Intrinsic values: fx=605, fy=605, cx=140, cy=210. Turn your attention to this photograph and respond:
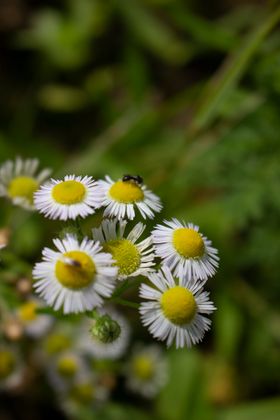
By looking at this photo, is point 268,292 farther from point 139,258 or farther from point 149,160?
point 139,258

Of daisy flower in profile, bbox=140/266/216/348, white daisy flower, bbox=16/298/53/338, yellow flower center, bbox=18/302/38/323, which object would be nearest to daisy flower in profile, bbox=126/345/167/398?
white daisy flower, bbox=16/298/53/338

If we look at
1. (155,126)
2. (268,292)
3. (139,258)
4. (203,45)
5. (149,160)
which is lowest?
(139,258)

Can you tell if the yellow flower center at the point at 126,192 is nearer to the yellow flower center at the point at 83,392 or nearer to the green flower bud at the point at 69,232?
the green flower bud at the point at 69,232

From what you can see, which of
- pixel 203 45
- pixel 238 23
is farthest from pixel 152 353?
Answer: pixel 238 23

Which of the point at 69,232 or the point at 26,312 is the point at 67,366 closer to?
the point at 26,312

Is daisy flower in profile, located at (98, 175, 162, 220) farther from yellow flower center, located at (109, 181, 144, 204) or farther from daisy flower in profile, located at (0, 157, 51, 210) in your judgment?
daisy flower in profile, located at (0, 157, 51, 210)

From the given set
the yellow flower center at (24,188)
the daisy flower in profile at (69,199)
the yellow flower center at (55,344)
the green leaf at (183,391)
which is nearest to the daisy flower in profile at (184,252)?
the daisy flower in profile at (69,199)

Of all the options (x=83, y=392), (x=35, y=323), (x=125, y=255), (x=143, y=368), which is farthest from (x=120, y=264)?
(x=143, y=368)
